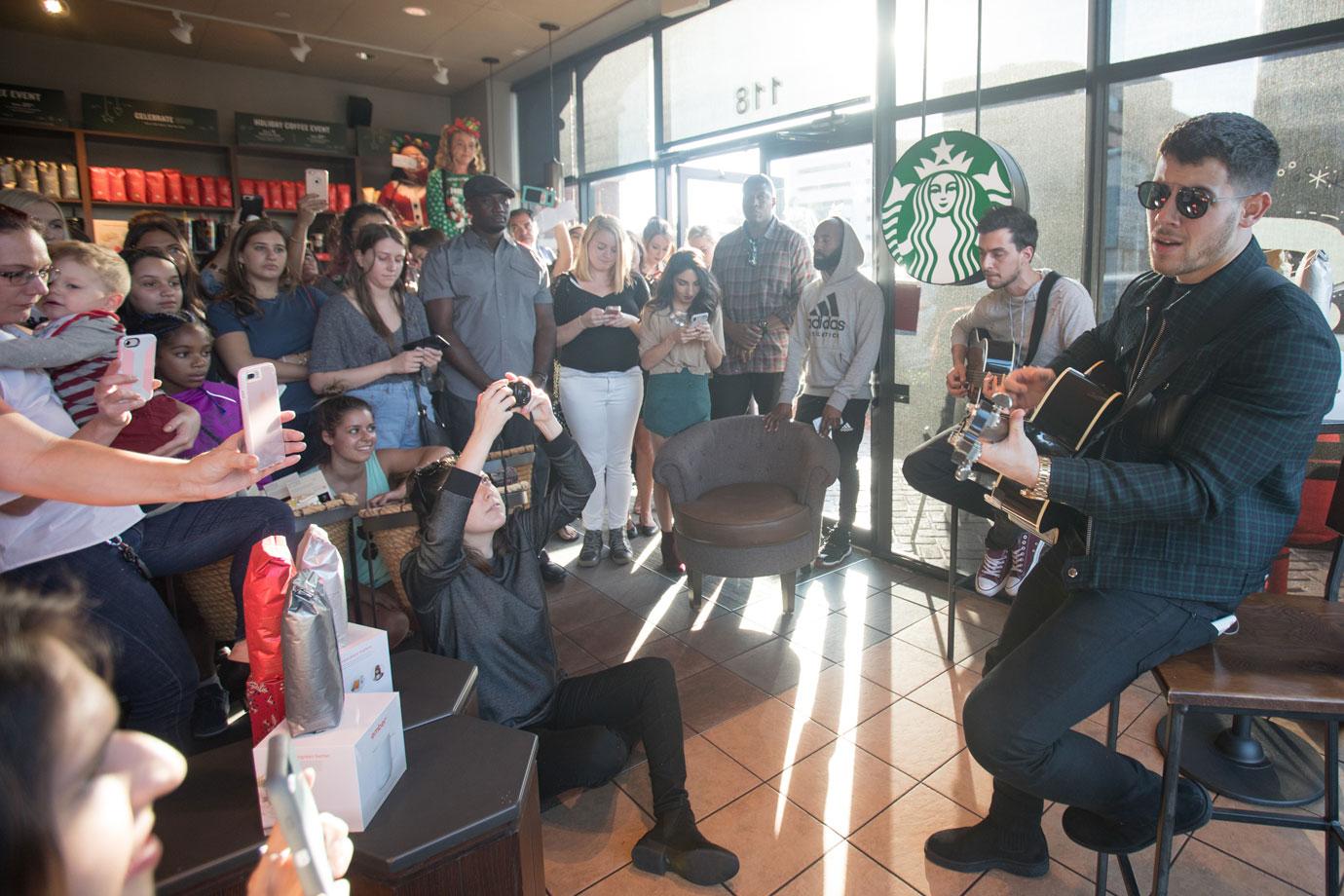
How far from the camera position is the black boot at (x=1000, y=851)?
1851 mm

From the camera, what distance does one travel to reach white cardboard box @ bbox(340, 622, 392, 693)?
4.33ft

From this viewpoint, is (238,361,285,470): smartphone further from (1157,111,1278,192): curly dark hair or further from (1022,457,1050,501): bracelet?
(1157,111,1278,192): curly dark hair

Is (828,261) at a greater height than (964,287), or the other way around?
(828,261)

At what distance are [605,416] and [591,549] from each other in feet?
2.38

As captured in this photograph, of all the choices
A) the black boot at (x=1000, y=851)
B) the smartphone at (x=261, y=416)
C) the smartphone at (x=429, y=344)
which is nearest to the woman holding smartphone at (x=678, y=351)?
the smartphone at (x=429, y=344)

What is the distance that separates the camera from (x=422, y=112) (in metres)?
7.82

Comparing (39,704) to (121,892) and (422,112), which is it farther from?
(422,112)

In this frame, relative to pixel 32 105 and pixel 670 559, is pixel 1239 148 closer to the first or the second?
pixel 670 559

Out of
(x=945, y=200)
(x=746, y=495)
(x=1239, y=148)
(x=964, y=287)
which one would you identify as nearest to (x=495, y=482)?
(x=746, y=495)

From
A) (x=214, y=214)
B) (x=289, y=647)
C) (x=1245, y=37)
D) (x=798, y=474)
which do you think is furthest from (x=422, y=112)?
(x=289, y=647)

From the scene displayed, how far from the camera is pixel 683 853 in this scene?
187cm

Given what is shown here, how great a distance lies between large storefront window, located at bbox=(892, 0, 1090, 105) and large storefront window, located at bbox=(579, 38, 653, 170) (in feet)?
8.86

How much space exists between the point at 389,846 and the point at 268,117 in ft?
23.7

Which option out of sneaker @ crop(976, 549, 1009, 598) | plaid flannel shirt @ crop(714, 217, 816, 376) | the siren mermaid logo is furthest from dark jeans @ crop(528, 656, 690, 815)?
plaid flannel shirt @ crop(714, 217, 816, 376)
